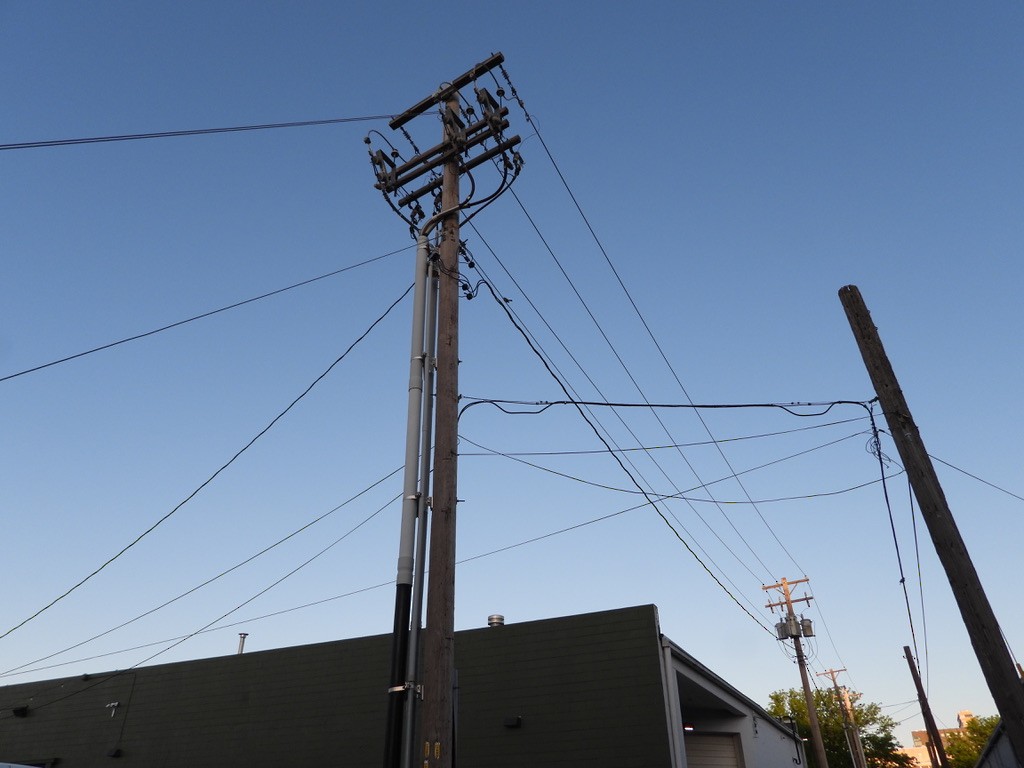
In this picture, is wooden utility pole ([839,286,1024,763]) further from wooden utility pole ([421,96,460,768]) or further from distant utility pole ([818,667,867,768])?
distant utility pole ([818,667,867,768])

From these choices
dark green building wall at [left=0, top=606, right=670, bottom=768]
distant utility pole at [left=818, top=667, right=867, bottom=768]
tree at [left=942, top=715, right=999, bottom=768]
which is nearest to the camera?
dark green building wall at [left=0, top=606, right=670, bottom=768]

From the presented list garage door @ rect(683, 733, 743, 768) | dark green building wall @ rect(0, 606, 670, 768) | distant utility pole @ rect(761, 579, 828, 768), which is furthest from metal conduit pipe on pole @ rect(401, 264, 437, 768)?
distant utility pole @ rect(761, 579, 828, 768)

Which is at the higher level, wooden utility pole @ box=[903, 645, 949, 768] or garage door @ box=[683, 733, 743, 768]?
wooden utility pole @ box=[903, 645, 949, 768]

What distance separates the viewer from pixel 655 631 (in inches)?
575

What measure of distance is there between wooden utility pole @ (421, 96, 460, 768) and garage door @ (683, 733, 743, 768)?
16.6 metres

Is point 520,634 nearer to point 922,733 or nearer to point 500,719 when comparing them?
point 500,719

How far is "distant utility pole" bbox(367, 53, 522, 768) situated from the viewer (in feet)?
23.6

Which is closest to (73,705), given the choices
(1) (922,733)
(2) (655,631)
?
(2) (655,631)

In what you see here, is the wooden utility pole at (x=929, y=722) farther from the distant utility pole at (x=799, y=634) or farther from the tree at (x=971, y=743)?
the tree at (x=971, y=743)

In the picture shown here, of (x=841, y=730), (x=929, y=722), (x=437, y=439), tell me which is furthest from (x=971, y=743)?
(x=437, y=439)

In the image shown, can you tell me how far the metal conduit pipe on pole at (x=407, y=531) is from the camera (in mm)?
7102

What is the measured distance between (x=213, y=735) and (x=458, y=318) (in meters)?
14.1

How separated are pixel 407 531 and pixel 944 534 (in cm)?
625

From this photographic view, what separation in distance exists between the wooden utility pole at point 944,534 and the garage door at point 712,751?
15378 millimetres
